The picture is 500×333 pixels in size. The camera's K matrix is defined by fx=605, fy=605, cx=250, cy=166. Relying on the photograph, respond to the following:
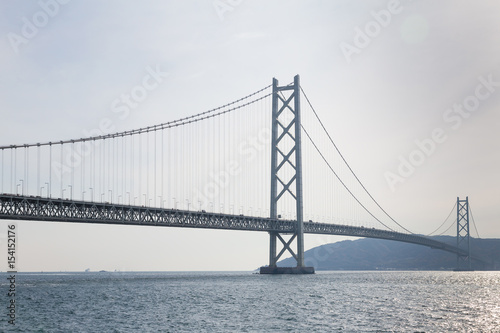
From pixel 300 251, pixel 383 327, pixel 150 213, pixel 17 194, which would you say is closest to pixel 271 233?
pixel 300 251

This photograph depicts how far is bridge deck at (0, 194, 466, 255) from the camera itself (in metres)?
60.8

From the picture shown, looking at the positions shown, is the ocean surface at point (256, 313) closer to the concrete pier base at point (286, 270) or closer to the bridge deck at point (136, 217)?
the bridge deck at point (136, 217)

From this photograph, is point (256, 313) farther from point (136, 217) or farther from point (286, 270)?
point (286, 270)

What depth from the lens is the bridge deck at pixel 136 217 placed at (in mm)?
60844

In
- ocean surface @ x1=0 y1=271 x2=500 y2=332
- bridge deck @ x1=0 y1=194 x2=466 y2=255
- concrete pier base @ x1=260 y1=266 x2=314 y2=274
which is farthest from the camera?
concrete pier base @ x1=260 y1=266 x2=314 y2=274

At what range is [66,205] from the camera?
216 feet

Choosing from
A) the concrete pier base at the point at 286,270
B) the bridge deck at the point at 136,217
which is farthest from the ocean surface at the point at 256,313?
the concrete pier base at the point at 286,270

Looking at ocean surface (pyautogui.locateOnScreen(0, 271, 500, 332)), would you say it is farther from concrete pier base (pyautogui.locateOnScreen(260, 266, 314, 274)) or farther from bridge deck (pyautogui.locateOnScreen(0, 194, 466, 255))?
concrete pier base (pyautogui.locateOnScreen(260, 266, 314, 274))

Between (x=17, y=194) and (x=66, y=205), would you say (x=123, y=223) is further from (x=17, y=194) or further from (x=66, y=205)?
(x=17, y=194)

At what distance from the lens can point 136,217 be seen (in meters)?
74.8

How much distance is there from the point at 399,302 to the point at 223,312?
50.2 feet

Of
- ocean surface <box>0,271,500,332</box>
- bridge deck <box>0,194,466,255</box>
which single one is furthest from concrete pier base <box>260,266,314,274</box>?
ocean surface <box>0,271,500,332</box>

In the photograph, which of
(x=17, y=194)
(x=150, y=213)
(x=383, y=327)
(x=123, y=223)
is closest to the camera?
(x=383, y=327)

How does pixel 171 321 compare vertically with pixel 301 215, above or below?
below
